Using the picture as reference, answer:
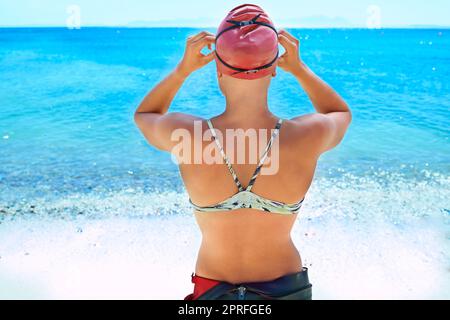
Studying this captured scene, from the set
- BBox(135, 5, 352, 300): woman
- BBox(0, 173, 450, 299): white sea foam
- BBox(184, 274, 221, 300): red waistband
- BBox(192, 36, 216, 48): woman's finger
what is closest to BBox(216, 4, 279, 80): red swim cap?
BBox(135, 5, 352, 300): woman

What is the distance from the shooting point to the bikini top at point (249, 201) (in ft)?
5.12

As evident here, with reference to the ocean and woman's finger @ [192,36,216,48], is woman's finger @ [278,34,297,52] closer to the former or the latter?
woman's finger @ [192,36,216,48]

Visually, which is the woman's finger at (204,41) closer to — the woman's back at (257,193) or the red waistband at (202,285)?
the woman's back at (257,193)

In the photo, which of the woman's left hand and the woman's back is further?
the woman's left hand

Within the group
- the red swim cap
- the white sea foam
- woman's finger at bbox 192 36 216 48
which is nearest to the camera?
the red swim cap

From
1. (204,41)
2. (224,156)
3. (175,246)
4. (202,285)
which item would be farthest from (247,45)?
(175,246)

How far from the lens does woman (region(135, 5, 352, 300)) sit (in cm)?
153

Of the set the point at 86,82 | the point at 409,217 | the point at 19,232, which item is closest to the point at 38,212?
the point at 19,232

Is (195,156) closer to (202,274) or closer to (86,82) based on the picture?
(202,274)

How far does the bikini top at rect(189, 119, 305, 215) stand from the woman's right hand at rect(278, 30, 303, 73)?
0.31 meters

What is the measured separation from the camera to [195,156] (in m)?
1.60

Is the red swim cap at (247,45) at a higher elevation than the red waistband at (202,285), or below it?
higher

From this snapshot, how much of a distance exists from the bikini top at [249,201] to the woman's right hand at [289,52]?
310 mm

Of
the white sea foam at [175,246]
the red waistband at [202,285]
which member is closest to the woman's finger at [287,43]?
the red waistband at [202,285]
